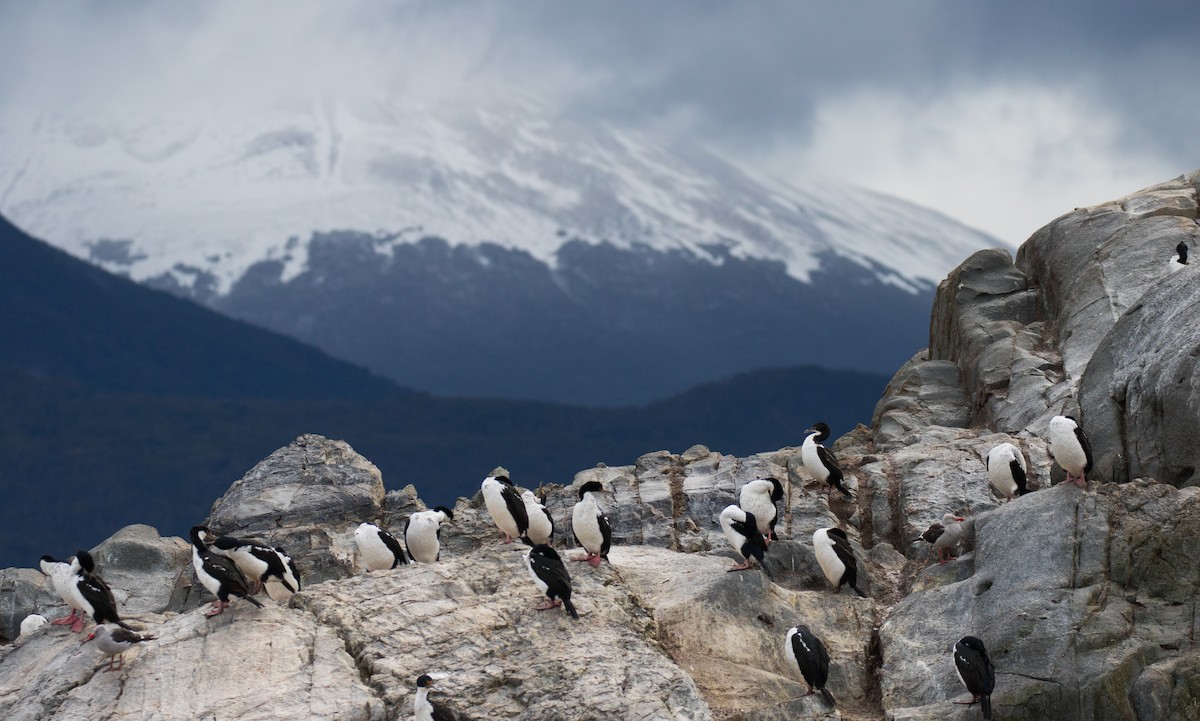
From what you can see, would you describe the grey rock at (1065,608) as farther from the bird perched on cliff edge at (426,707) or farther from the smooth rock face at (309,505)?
the smooth rock face at (309,505)

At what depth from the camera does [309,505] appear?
3891cm

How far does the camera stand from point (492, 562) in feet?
97.0

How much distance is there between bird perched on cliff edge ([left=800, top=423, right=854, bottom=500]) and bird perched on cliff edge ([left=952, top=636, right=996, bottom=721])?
10517 mm

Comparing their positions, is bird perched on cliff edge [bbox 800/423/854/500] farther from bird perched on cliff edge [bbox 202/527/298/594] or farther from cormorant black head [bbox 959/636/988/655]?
bird perched on cliff edge [bbox 202/527/298/594]

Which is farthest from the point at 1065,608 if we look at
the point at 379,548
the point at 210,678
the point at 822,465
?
the point at 210,678

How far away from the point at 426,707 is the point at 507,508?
7371mm

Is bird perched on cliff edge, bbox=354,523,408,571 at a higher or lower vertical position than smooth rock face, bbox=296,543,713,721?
higher

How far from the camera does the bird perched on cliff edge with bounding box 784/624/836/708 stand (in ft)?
84.5

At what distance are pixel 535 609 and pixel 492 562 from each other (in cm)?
229

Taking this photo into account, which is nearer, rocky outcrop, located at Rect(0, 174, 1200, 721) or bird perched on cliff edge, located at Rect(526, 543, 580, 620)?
rocky outcrop, located at Rect(0, 174, 1200, 721)

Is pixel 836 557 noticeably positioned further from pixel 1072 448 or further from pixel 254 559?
pixel 254 559

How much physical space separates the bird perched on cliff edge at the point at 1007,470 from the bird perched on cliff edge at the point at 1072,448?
135 inches

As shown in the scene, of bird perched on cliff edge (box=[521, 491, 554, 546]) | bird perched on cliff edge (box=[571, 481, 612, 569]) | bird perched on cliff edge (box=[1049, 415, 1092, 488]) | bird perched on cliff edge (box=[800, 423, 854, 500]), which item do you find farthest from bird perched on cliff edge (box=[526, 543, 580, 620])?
bird perched on cliff edge (box=[800, 423, 854, 500])

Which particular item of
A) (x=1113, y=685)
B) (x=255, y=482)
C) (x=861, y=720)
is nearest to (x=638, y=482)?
(x=255, y=482)
